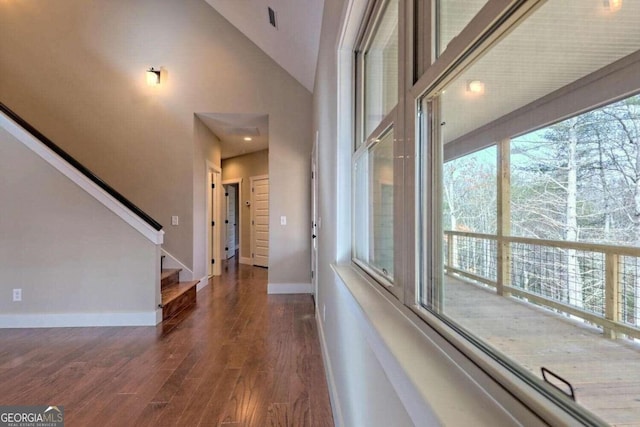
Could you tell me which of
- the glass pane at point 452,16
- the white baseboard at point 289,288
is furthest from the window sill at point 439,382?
the white baseboard at point 289,288

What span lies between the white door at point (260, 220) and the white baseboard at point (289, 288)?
2074 mm

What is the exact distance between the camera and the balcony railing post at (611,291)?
360 millimetres

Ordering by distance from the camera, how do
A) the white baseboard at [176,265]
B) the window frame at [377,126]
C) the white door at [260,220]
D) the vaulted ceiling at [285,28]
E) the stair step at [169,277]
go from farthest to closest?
the white door at [260,220]
the white baseboard at [176,265]
the stair step at [169,277]
the vaulted ceiling at [285,28]
the window frame at [377,126]

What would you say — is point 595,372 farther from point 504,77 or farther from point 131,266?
Result: point 131,266

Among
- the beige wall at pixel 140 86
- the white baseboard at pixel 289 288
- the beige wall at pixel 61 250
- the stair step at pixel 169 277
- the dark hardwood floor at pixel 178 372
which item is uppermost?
the beige wall at pixel 140 86

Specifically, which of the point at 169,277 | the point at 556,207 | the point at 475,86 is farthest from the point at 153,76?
the point at 556,207

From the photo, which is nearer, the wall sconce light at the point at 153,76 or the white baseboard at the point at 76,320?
the white baseboard at the point at 76,320

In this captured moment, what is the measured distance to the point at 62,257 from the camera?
10.1 feet

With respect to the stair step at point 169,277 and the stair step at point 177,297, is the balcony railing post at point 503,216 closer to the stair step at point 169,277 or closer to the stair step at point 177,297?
the stair step at point 177,297

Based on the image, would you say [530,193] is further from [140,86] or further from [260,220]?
[260,220]

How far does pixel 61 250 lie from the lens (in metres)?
3.09

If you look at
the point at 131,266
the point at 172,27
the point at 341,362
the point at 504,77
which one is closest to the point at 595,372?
the point at 504,77

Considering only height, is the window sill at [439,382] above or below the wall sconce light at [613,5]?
below

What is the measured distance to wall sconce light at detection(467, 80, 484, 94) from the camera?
2.06ft
